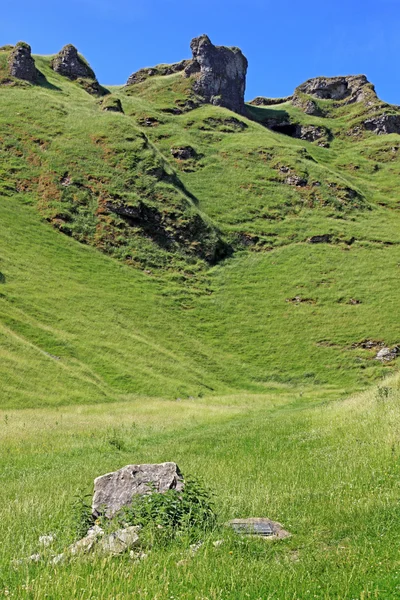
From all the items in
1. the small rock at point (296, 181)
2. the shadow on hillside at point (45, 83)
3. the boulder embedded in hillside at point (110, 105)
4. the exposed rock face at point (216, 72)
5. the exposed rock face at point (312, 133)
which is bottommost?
the small rock at point (296, 181)

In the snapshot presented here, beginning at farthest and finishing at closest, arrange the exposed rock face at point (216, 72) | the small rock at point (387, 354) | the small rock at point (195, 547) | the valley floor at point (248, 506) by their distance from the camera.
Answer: the exposed rock face at point (216, 72) → the small rock at point (387, 354) → the small rock at point (195, 547) → the valley floor at point (248, 506)

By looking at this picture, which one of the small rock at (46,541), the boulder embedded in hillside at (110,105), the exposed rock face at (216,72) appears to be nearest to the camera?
the small rock at (46,541)

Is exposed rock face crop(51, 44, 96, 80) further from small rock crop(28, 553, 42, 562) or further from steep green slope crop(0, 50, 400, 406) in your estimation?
small rock crop(28, 553, 42, 562)

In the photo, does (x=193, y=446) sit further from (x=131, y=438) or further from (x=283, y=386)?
(x=283, y=386)

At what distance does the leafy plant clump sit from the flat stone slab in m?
0.44

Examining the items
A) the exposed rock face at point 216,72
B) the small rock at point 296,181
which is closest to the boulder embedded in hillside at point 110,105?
the small rock at point 296,181

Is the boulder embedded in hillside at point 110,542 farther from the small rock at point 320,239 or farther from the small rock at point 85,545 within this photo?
the small rock at point 320,239

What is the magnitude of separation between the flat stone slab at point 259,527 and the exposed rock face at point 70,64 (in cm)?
18035

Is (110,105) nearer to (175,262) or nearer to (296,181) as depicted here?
(296,181)

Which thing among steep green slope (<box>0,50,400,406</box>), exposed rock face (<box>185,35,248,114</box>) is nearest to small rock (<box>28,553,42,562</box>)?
steep green slope (<box>0,50,400,406</box>)

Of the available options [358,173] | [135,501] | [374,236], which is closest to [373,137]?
[358,173]

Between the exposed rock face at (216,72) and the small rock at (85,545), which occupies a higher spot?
the exposed rock face at (216,72)

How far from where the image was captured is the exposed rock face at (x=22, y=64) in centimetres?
13500

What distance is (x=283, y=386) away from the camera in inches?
2267
